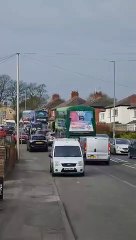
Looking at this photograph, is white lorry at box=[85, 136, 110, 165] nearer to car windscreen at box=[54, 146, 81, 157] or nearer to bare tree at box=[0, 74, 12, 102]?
car windscreen at box=[54, 146, 81, 157]

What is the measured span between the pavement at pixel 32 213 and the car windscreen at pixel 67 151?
Answer: 176 inches

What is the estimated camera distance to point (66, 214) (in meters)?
14.9

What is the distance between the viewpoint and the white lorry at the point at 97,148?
124 ft

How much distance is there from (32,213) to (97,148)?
23069 mm

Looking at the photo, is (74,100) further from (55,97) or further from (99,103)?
(55,97)

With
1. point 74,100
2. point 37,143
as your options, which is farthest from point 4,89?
point 37,143

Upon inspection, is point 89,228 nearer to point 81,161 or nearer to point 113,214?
point 113,214

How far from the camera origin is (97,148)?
3794 cm

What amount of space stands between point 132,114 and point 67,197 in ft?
277

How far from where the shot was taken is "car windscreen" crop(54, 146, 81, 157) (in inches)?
1172

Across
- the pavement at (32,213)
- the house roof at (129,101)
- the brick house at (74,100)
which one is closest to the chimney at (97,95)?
the brick house at (74,100)

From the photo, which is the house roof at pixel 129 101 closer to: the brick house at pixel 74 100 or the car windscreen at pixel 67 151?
the brick house at pixel 74 100

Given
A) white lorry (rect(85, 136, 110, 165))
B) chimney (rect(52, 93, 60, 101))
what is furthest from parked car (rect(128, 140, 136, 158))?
chimney (rect(52, 93, 60, 101))

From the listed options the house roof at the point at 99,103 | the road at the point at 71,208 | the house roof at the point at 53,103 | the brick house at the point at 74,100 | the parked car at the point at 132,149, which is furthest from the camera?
the house roof at the point at 53,103
